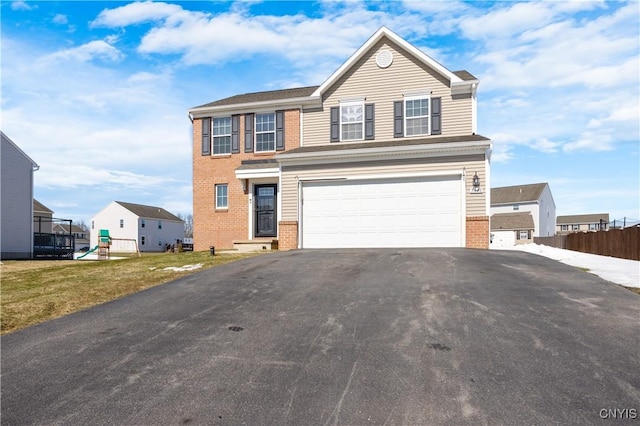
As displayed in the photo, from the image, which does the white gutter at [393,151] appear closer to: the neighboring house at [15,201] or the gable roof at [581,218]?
the neighboring house at [15,201]

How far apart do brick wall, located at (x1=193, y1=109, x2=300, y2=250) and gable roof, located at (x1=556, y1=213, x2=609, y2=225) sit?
274 feet

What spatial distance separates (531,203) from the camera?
55562mm

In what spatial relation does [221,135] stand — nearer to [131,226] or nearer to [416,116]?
[416,116]

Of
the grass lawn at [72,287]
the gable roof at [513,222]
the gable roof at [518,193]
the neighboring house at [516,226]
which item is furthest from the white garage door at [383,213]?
the gable roof at [518,193]

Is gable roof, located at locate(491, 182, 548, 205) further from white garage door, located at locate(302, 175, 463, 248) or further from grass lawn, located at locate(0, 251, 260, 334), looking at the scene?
grass lawn, located at locate(0, 251, 260, 334)

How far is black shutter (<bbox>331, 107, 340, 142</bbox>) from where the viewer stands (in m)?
19.9

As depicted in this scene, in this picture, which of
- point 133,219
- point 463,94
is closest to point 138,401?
point 463,94

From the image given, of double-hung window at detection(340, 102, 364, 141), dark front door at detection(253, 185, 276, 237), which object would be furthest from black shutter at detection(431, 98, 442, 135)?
dark front door at detection(253, 185, 276, 237)

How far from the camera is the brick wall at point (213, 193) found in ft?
67.4

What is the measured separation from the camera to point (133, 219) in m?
55.1

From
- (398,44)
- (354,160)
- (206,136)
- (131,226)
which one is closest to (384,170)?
(354,160)

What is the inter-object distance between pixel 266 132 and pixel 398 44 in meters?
7.49

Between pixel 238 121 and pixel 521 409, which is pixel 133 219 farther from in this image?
pixel 521 409

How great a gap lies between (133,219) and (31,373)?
5402 cm
